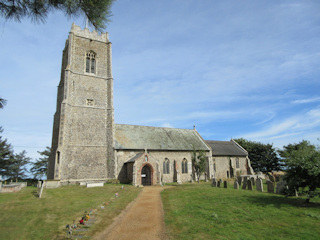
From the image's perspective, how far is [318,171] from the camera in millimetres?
9664

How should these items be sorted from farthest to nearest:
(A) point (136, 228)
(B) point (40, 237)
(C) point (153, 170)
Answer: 1. (C) point (153, 170)
2. (A) point (136, 228)
3. (B) point (40, 237)

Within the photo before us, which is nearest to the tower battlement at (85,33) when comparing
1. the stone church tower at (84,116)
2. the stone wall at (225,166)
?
the stone church tower at (84,116)

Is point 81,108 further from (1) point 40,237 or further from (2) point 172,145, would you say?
(1) point 40,237

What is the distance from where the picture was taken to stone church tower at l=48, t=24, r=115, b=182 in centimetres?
2206

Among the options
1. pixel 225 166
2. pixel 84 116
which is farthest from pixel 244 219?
pixel 225 166

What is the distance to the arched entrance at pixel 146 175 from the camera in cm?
2416

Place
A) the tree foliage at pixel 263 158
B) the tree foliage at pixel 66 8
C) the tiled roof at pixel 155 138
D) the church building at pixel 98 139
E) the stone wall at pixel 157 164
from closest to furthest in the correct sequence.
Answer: the tree foliage at pixel 66 8 < the church building at pixel 98 139 < the stone wall at pixel 157 164 < the tiled roof at pixel 155 138 < the tree foliage at pixel 263 158

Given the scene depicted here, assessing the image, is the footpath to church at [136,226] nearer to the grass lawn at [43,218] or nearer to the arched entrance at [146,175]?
the grass lawn at [43,218]

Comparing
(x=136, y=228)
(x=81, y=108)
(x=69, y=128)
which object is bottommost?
(x=136, y=228)

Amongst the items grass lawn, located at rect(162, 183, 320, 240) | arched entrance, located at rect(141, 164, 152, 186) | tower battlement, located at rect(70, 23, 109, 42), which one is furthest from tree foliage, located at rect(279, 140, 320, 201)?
tower battlement, located at rect(70, 23, 109, 42)

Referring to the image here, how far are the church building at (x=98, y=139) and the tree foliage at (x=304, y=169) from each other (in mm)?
15495

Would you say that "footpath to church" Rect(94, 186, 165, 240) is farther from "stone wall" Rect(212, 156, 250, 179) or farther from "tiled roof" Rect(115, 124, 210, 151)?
"stone wall" Rect(212, 156, 250, 179)

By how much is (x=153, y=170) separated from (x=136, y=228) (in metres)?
16.5

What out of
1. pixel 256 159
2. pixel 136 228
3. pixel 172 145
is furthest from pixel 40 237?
pixel 256 159
